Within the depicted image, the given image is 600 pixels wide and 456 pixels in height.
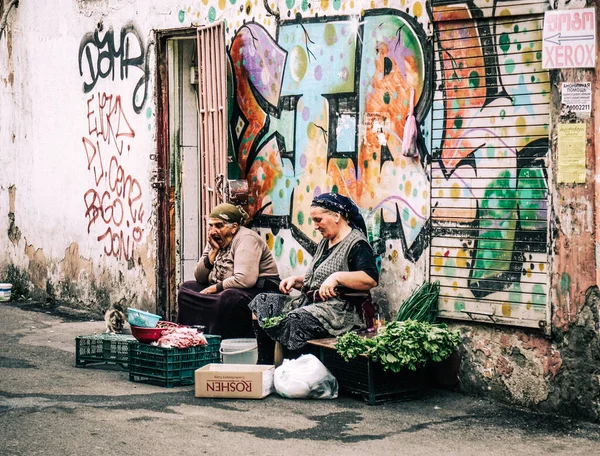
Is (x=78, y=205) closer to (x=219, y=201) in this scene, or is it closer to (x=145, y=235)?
(x=145, y=235)

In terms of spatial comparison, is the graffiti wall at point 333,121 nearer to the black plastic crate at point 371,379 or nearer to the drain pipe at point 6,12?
the black plastic crate at point 371,379

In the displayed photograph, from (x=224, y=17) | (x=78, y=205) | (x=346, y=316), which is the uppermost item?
(x=224, y=17)

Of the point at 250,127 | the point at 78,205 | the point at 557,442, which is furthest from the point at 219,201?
the point at 557,442

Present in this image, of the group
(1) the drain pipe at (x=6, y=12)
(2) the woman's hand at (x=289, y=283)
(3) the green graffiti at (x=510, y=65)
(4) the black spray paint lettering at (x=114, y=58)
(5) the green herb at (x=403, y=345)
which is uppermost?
(1) the drain pipe at (x=6, y=12)

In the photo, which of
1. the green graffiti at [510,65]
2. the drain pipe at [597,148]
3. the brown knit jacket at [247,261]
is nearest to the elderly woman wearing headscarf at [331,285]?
the brown knit jacket at [247,261]

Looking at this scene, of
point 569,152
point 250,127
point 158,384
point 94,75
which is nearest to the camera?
point 569,152

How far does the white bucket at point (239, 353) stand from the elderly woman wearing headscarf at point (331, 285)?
14cm

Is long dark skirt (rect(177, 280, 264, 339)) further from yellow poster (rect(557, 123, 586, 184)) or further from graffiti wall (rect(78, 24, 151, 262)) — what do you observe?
yellow poster (rect(557, 123, 586, 184))

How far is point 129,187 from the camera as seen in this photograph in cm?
1131

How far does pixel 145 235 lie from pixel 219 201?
1556 mm

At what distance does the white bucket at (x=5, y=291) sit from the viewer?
1299 cm

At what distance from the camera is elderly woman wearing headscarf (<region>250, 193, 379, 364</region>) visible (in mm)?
7797

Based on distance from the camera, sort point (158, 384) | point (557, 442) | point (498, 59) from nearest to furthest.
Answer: point (557, 442) < point (498, 59) < point (158, 384)

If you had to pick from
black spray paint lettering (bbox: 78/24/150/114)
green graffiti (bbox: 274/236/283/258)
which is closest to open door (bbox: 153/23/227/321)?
black spray paint lettering (bbox: 78/24/150/114)
